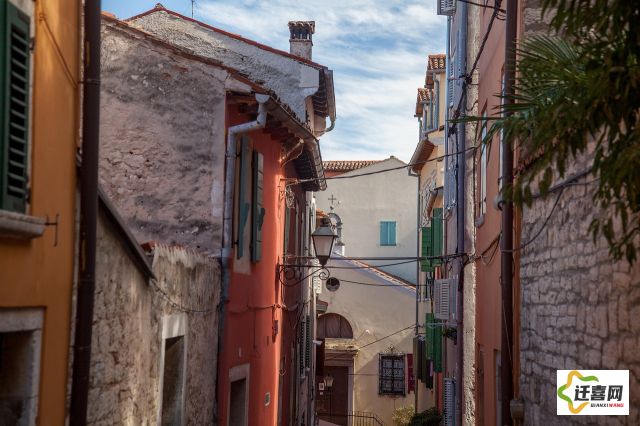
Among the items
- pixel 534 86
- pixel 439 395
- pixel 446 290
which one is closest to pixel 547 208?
pixel 534 86

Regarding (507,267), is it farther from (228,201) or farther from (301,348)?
(301,348)

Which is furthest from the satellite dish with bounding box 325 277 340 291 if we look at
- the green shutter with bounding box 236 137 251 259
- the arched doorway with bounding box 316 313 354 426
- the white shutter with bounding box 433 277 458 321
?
the green shutter with bounding box 236 137 251 259

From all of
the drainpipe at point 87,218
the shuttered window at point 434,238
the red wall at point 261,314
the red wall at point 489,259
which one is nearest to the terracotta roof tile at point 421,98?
the shuttered window at point 434,238

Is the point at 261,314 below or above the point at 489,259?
below

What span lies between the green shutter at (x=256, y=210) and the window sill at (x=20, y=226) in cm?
668

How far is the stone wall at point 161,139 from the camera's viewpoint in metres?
10.9

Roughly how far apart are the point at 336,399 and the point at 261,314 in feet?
78.1

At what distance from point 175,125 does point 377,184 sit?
3355cm

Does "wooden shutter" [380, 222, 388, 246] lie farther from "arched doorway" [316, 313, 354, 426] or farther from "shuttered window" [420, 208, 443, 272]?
"shuttered window" [420, 208, 443, 272]

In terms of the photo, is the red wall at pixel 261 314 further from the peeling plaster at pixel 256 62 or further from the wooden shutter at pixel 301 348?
the wooden shutter at pixel 301 348

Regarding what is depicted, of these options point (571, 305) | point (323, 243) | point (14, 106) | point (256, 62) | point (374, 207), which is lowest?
point (571, 305)

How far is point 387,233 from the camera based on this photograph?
146 ft

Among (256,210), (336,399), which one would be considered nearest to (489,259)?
(256,210)

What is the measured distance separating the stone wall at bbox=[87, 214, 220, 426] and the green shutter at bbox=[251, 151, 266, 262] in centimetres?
154
